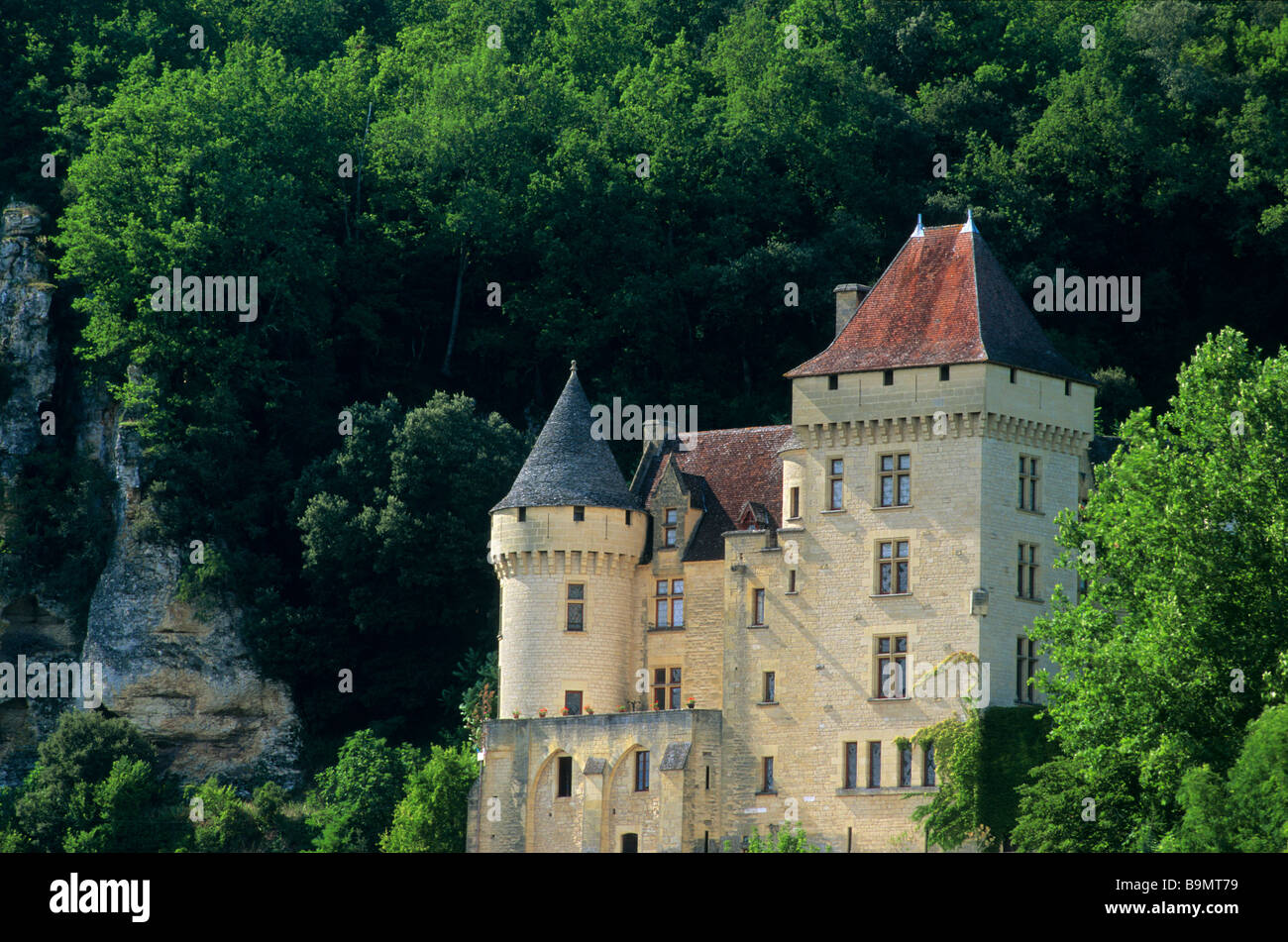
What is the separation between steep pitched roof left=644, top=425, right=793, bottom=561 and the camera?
214 feet

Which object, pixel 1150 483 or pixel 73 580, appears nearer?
pixel 1150 483

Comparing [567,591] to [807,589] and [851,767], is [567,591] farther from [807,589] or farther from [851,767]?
[851,767]

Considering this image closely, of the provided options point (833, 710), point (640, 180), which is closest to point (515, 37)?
point (640, 180)

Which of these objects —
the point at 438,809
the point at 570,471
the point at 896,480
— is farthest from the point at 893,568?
the point at 438,809

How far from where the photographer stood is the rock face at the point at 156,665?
7575cm

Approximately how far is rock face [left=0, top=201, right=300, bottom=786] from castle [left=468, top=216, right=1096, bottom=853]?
41.6 ft

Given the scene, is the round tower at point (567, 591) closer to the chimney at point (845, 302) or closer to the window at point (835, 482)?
the window at point (835, 482)

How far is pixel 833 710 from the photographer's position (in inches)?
2403

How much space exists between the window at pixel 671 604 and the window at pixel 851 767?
267 inches

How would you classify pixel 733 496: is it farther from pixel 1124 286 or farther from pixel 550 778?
pixel 1124 286

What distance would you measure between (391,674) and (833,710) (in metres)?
18.9
